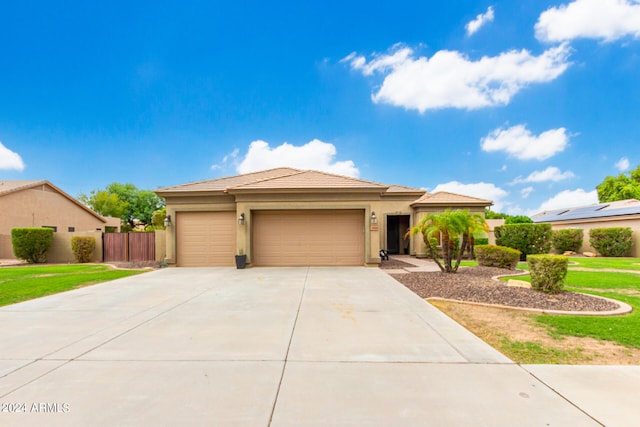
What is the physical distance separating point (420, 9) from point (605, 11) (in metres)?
7.36

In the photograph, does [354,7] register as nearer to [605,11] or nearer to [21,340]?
[605,11]

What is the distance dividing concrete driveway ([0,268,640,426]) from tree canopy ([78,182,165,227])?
39607 millimetres

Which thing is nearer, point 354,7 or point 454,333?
point 454,333

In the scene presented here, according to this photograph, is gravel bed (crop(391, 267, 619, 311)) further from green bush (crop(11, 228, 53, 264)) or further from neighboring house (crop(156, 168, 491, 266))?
green bush (crop(11, 228, 53, 264))

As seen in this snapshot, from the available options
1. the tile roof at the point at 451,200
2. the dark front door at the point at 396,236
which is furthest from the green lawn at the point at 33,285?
the tile roof at the point at 451,200

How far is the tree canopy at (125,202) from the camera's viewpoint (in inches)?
1471

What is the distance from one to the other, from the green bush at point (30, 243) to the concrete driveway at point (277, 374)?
1277cm

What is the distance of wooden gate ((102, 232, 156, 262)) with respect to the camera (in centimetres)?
1443

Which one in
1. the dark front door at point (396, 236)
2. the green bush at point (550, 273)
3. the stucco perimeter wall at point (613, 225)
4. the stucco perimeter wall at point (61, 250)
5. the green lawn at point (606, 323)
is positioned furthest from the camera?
the dark front door at point (396, 236)

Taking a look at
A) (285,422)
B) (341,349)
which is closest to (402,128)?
(341,349)

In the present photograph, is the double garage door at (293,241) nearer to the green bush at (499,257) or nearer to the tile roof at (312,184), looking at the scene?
the tile roof at (312,184)

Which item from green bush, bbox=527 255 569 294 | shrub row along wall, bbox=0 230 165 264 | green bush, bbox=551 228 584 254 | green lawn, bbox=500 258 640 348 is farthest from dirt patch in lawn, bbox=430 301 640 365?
green bush, bbox=551 228 584 254

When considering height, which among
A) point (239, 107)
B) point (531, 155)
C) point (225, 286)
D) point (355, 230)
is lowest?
point (225, 286)

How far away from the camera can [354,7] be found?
13.4m
